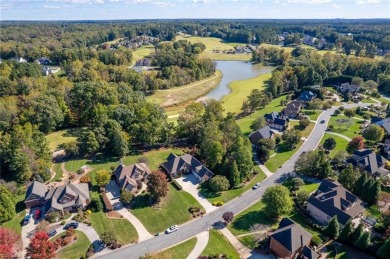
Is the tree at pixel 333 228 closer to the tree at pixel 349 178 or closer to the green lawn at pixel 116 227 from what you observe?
the tree at pixel 349 178

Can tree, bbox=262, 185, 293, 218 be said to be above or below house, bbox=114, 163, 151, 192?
above

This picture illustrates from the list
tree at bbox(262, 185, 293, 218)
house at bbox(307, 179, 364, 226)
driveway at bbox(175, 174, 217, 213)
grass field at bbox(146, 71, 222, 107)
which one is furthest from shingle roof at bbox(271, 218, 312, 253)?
grass field at bbox(146, 71, 222, 107)

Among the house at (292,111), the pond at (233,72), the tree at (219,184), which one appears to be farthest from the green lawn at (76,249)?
the pond at (233,72)

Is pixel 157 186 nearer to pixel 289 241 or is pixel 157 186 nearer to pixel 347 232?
pixel 289 241

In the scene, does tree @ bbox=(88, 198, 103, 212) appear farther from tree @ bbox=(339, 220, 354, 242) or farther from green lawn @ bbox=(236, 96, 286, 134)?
green lawn @ bbox=(236, 96, 286, 134)

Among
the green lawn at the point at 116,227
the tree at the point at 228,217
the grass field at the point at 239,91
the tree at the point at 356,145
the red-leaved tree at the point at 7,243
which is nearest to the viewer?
the red-leaved tree at the point at 7,243
